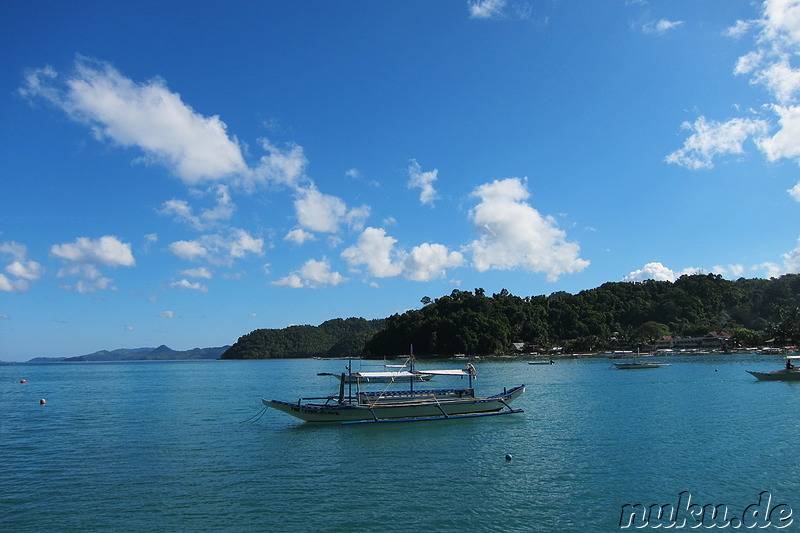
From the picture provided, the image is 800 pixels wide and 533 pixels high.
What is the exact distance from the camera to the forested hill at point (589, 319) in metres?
160

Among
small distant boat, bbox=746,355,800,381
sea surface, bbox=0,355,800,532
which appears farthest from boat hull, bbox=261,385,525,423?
small distant boat, bbox=746,355,800,381

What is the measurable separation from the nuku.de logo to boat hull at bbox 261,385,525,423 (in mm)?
17441

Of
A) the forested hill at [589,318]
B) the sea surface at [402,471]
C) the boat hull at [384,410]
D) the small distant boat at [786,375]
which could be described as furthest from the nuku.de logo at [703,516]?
the forested hill at [589,318]

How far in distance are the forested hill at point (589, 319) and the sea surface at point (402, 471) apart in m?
125

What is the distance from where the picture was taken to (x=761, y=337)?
146875mm

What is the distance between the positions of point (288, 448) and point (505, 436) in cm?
1120

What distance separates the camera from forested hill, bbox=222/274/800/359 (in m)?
160

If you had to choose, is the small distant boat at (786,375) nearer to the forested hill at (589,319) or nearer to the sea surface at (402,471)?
the sea surface at (402,471)

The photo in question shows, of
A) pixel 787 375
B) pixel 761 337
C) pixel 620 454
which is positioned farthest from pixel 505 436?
pixel 761 337

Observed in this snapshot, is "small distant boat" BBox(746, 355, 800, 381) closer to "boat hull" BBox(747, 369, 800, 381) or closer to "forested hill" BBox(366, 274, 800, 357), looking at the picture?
"boat hull" BBox(747, 369, 800, 381)

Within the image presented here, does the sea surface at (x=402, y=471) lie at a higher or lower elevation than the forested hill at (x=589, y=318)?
lower

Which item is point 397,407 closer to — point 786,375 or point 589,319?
point 786,375

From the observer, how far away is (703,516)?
1495 cm

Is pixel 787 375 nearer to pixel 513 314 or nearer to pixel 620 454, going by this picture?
pixel 620 454
